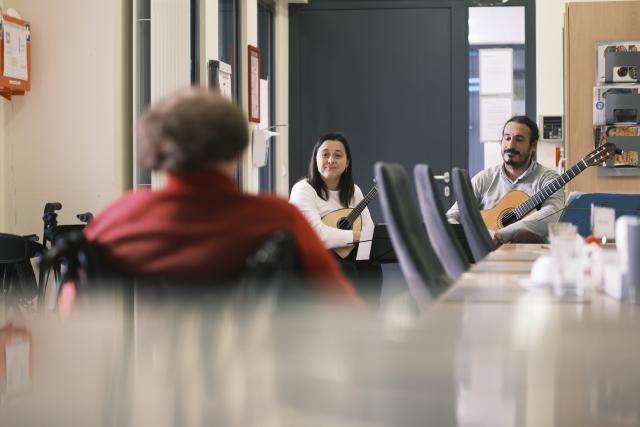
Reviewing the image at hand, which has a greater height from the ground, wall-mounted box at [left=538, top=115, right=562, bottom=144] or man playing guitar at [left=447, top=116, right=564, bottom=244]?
wall-mounted box at [left=538, top=115, right=562, bottom=144]

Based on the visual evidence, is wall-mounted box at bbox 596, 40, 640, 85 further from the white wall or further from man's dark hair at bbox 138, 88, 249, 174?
man's dark hair at bbox 138, 88, 249, 174

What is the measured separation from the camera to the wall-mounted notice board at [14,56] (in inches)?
160

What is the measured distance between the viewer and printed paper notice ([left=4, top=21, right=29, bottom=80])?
4098mm

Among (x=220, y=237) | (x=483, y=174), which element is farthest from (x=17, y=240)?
(x=483, y=174)

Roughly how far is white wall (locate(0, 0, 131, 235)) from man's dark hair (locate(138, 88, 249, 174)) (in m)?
3.10

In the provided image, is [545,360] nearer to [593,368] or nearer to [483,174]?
[593,368]

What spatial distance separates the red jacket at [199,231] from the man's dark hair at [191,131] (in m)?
0.02

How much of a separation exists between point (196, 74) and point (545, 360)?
16.4 feet

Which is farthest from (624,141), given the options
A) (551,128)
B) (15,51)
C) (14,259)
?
(14,259)

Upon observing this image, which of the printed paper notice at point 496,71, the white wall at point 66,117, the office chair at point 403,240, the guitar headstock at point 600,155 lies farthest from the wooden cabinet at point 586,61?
the office chair at point 403,240

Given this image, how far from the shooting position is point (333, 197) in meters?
5.10

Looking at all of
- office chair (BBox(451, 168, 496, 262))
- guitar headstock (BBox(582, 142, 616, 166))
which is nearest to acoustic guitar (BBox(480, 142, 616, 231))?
guitar headstock (BBox(582, 142, 616, 166))

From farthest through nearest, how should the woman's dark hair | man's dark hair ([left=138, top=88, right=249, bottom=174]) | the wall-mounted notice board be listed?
1. the woman's dark hair
2. the wall-mounted notice board
3. man's dark hair ([left=138, top=88, right=249, bottom=174])

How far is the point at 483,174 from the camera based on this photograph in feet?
16.7
